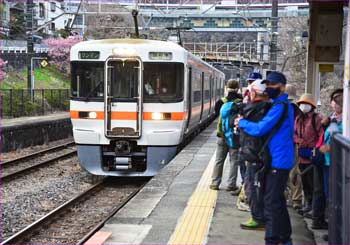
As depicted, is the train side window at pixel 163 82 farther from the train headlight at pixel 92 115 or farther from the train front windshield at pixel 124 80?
the train headlight at pixel 92 115

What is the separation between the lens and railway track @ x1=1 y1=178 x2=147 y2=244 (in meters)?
7.62

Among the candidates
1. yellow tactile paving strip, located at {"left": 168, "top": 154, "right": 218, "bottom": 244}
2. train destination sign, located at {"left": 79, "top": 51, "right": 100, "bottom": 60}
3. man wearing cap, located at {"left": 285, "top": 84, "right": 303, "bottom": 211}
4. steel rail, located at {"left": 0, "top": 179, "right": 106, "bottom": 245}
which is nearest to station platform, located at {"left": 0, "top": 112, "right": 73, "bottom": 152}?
train destination sign, located at {"left": 79, "top": 51, "right": 100, "bottom": 60}

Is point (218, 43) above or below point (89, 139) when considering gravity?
above

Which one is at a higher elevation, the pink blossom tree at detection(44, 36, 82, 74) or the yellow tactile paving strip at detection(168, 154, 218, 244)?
the pink blossom tree at detection(44, 36, 82, 74)

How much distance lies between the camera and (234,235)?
5805 mm

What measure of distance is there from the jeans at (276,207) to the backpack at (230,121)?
2.18 m

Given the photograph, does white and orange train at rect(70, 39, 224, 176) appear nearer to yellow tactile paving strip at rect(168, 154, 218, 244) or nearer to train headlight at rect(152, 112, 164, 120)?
train headlight at rect(152, 112, 164, 120)

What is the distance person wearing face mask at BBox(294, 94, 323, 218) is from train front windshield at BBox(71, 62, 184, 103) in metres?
5.39

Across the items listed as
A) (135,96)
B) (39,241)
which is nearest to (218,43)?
(135,96)

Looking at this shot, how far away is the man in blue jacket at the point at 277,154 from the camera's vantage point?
4.98 metres

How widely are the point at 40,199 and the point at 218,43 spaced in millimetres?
46580

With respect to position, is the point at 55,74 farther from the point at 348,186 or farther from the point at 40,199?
the point at 348,186

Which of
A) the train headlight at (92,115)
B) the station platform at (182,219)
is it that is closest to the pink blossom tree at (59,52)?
the train headlight at (92,115)

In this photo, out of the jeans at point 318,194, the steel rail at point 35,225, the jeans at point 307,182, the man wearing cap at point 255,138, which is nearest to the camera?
the man wearing cap at point 255,138
